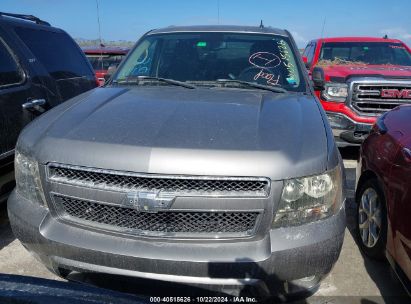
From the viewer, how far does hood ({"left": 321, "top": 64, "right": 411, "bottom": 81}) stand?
6.22 meters

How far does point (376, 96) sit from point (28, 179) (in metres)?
5.09

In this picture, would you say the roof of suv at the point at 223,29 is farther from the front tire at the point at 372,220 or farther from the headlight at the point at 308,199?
the headlight at the point at 308,199

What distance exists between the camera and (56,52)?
516 cm

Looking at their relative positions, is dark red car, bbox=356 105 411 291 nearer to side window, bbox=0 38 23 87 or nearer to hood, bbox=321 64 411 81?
hood, bbox=321 64 411 81

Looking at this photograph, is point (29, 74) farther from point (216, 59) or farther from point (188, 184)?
point (188, 184)

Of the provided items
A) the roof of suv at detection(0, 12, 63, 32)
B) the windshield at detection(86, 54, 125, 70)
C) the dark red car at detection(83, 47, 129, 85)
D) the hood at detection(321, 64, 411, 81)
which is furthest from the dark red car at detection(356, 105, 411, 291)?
the windshield at detection(86, 54, 125, 70)

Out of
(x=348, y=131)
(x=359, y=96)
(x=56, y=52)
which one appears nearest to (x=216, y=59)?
(x=56, y=52)

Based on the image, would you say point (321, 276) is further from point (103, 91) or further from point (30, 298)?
point (103, 91)

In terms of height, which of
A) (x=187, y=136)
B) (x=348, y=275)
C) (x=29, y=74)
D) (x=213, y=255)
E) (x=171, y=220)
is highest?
(x=187, y=136)

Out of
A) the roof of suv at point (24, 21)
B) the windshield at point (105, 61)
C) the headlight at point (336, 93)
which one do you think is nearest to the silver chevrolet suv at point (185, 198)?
the roof of suv at point (24, 21)

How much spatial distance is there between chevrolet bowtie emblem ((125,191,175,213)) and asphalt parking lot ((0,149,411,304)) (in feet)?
4.32

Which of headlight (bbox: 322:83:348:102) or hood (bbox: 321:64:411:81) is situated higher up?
hood (bbox: 321:64:411:81)

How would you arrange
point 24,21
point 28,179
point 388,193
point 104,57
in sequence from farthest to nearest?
1. point 104,57
2. point 24,21
3. point 388,193
4. point 28,179

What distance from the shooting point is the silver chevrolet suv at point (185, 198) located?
6.96 feet
